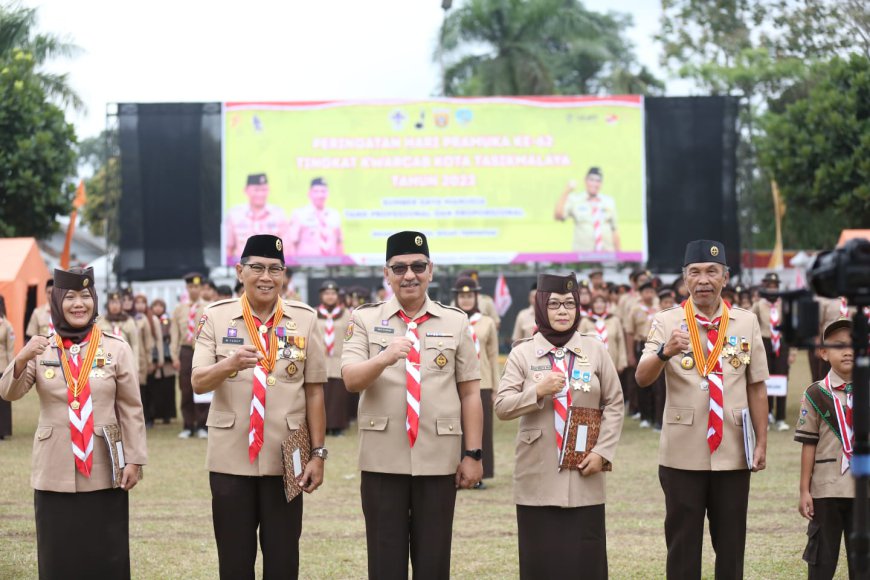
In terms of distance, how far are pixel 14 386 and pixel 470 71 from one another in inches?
1323

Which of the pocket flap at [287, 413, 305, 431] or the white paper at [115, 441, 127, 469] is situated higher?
the pocket flap at [287, 413, 305, 431]

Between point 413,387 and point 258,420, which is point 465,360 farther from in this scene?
point 258,420

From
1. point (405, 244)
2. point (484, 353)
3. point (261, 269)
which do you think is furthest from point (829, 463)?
point (484, 353)

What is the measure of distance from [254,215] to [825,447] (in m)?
15.5

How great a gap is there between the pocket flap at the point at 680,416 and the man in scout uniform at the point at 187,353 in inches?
373

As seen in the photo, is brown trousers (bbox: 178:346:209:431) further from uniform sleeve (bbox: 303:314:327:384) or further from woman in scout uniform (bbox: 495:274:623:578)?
woman in scout uniform (bbox: 495:274:623:578)

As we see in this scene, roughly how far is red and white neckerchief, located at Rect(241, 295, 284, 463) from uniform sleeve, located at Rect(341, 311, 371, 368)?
0.36m

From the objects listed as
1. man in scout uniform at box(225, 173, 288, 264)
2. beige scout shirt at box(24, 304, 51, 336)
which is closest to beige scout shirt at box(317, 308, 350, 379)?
beige scout shirt at box(24, 304, 51, 336)

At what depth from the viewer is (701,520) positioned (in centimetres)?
622

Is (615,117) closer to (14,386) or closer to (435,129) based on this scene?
(435,129)

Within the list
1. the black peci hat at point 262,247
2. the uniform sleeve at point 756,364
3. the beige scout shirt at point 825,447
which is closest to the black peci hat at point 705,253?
the uniform sleeve at point 756,364

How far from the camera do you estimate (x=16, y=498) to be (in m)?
10.5

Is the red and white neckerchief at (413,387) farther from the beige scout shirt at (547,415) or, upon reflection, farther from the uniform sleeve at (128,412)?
the uniform sleeve at (128,412)

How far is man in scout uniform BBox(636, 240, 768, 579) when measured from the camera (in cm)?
615
